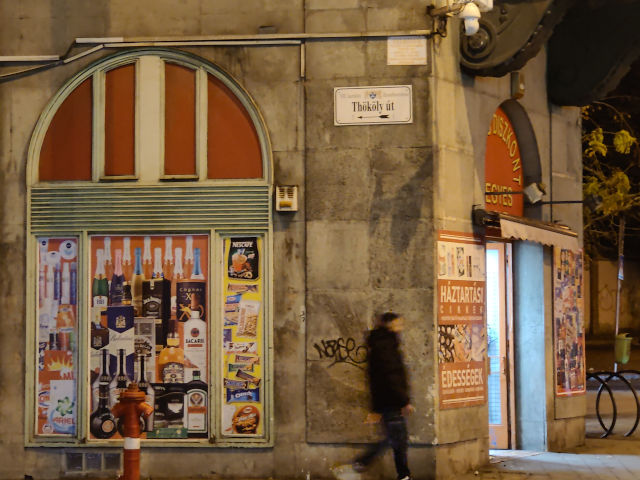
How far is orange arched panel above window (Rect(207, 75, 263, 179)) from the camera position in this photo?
11508 millimetres

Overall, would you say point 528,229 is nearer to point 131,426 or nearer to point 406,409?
point 406,409

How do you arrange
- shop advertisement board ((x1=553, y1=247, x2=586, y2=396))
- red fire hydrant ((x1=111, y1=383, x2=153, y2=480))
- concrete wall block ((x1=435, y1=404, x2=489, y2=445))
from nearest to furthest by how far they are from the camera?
red fire hydrant ((x1=111, y1=383, x2=153, y2=480)) < concrete wall block ((x1=435, y1=404, x2=489, y2=445)) < shop advertisement board ((x1=553, y1=247, x2=586, y2=396))

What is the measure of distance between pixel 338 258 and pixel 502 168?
3012 millimetres

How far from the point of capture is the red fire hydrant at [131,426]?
8969mm

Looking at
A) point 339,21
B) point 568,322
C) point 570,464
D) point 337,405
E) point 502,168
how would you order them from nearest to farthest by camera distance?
point 337,405 < point 339,21 < point 570,464 < point 502,168 < point 568,322

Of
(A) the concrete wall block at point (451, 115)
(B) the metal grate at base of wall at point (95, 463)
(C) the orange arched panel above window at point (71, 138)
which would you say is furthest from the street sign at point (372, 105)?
(B) the metal grate at base of wall at point (95, 463)

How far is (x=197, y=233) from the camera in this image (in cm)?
1147

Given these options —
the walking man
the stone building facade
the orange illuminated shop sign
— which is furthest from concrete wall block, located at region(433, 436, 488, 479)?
the orange illuminated shop sign

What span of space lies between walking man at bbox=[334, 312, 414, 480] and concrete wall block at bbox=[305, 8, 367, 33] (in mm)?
3134

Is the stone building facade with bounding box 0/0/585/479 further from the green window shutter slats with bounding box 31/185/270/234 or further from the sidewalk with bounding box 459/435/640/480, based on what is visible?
the sidewalk with bounding box 459/435/640/480

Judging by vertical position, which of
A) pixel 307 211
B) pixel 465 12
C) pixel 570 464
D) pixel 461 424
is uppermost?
pixel 465 12

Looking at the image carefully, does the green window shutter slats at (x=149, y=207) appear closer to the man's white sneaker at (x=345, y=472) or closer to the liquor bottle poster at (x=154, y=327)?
the liquor bottle poster at (x=154, y=327)

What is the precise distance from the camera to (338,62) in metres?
11.4

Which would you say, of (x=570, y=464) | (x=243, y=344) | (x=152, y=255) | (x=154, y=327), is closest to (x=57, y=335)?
(x=154, y=327)
